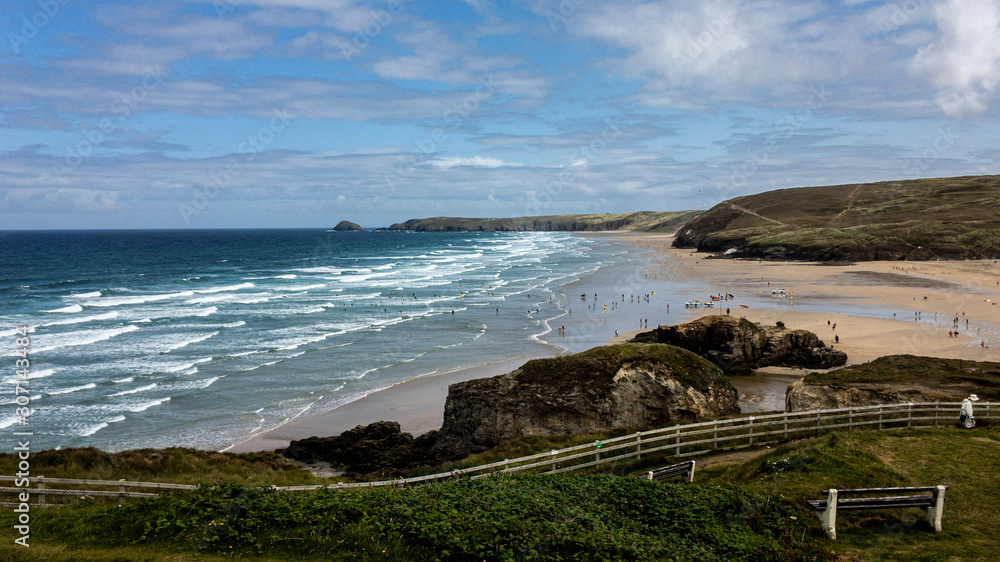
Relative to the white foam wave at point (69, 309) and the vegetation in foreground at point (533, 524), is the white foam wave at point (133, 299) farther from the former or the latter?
the vegetation in foreground at point (533, 524)

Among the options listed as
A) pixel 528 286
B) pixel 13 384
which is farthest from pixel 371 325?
pixel 528 286

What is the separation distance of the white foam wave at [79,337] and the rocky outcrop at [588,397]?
35.5 metres

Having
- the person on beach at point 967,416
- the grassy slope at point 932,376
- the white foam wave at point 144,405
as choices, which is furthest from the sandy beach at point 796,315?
the person on beach at point 967,416

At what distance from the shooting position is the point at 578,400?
63.8 ft

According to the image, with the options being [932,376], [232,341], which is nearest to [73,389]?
[232,341]

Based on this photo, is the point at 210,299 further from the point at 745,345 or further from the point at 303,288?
the point at 745,345

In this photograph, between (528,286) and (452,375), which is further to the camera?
(528,286)

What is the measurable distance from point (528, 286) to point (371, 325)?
30888mm

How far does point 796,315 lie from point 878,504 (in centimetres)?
4480

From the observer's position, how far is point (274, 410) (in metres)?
29.0

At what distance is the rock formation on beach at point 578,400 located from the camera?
19234mm

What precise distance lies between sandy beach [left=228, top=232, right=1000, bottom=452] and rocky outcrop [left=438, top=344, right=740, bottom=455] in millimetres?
6351

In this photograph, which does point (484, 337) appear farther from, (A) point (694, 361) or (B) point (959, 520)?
(B) point (959, 520)

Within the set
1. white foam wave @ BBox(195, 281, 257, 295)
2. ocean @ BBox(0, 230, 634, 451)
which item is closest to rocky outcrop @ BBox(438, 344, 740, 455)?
ocean @ BBox(0, 230, 634, 451)
